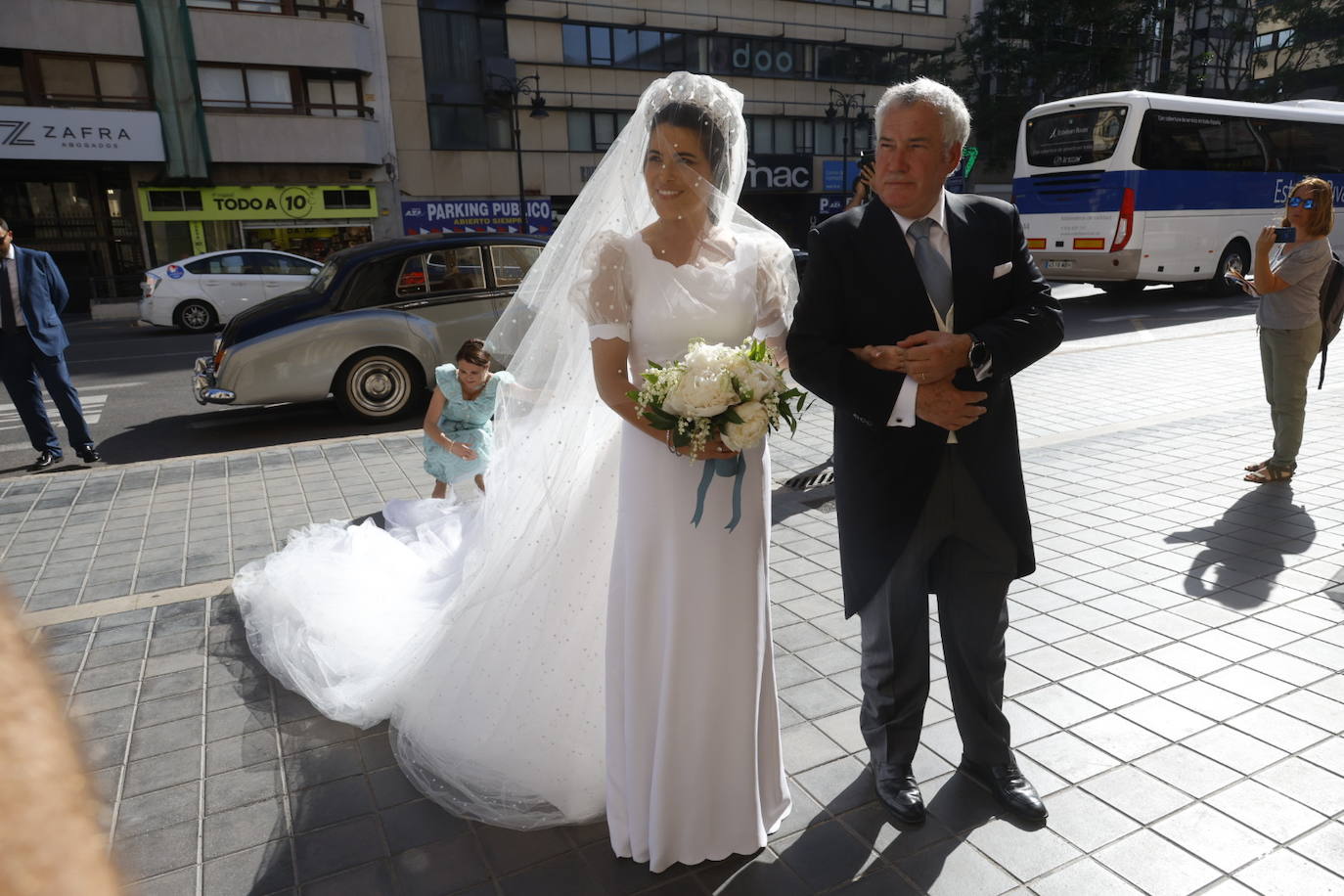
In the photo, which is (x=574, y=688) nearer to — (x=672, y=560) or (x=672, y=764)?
(x=672, y=764)

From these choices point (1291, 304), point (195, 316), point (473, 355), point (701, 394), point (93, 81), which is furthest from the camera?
point (93, 81)

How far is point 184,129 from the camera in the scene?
2522 centimetres

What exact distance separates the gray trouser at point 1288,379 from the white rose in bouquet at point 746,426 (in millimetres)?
5050

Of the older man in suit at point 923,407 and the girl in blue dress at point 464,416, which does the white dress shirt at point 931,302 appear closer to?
the older man in suit at point 923,407

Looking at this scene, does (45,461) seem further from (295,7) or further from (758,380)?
(295,7)

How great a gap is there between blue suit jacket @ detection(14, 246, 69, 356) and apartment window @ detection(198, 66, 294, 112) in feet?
72.0

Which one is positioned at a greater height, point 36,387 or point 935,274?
point 935,274

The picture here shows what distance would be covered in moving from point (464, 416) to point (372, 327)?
394 cm

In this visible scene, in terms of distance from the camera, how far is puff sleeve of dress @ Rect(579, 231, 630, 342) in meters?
2.55

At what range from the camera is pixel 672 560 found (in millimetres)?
2520

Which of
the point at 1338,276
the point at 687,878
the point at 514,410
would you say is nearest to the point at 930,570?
the point at 687,878

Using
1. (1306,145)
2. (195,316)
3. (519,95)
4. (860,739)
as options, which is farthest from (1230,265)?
(519,95)

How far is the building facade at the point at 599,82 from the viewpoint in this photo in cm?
3078

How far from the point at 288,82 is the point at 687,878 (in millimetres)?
30110
